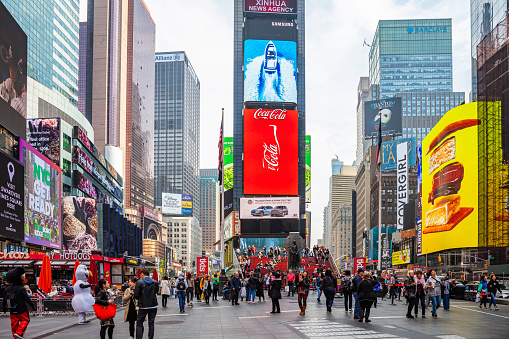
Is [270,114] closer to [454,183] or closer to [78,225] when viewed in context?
[78,225]

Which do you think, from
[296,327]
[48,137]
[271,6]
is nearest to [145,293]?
[296,327]

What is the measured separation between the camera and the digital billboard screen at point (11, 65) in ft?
150

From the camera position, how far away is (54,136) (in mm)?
82625

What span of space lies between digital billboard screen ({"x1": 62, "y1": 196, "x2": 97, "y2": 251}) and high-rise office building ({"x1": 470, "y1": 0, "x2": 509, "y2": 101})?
56868 mm

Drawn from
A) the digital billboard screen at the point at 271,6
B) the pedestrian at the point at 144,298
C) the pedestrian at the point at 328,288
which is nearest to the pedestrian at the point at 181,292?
the pedestrian at the point at 328,288

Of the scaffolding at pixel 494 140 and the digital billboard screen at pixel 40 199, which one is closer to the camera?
the digital billboard screen at pixel 40 199

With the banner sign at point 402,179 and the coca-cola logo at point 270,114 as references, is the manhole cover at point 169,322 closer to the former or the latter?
the coca-cola logo at point 270,114

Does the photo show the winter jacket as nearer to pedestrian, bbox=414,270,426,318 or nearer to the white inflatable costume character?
the white inflatable costume character

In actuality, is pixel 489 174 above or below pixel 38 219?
above

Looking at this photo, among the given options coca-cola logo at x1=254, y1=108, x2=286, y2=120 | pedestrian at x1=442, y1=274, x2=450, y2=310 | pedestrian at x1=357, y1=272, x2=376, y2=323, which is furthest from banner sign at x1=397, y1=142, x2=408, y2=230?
pedestrian at x1=357, y1=272, x2=376, y2=323

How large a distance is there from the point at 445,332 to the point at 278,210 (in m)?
82.1

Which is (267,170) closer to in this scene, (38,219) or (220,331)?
(38,219)

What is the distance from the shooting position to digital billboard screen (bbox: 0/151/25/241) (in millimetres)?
42406

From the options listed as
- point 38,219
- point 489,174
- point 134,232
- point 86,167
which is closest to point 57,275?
point 38,219
